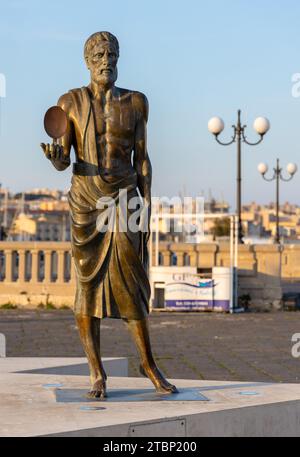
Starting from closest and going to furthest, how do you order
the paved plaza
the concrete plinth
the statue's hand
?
the concrete plinth
the statue's hand
the paved plaza

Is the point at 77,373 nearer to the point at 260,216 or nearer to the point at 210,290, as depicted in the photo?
the point at 210,290

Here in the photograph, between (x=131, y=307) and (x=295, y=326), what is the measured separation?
11.6 metres

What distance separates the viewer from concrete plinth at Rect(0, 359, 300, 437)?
7.29 meters

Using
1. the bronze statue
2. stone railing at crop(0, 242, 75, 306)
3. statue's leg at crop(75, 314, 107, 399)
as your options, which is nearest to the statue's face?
the bronze statue

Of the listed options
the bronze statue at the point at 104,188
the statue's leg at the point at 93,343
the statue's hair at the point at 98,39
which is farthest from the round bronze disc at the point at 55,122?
the statue's leg at the point at 93,343

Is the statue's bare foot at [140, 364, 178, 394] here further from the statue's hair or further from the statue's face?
the statue's hair

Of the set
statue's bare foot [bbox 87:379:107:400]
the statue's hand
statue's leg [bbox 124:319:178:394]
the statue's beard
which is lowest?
statue's bare foot [bbox 87:379:107:400]

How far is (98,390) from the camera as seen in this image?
8.53 metres

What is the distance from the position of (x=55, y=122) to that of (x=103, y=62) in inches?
24.3

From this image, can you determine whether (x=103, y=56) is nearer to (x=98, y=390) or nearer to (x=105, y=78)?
(x=105, y=78)

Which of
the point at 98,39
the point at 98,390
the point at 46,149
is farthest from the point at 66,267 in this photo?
the point at 46,149

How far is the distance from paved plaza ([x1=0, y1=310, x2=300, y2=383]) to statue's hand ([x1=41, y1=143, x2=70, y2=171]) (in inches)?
188

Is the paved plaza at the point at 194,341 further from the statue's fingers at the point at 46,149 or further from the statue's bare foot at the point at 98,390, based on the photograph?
the statue's fingers at the point at 46,149

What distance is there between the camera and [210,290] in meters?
23.1
